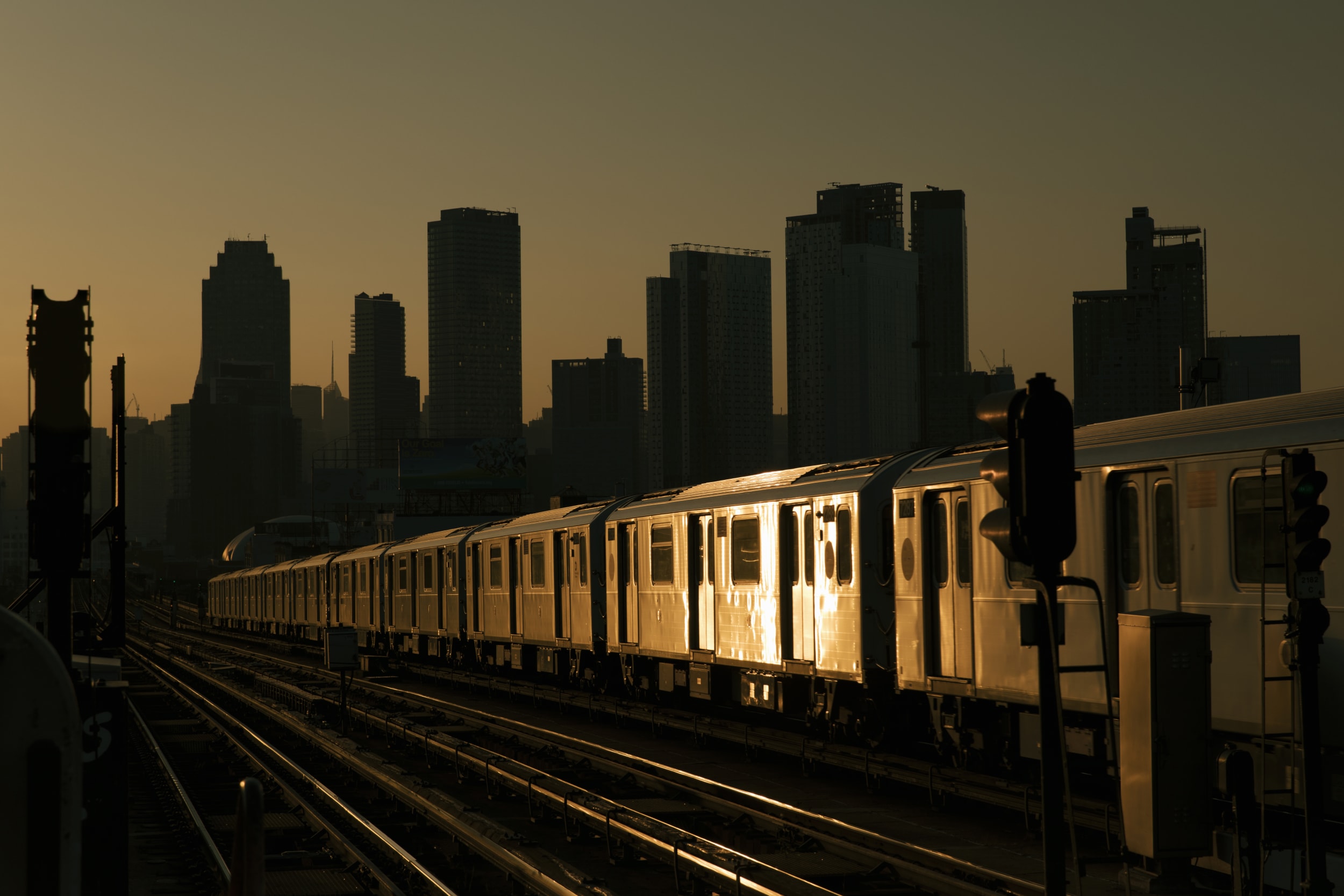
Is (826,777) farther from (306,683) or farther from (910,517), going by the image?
(306,683)

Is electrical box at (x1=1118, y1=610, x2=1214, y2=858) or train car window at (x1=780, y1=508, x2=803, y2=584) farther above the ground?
train car window at (x1=780, y1=508, x2=803, y2=584)

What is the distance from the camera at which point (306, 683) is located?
32.7m

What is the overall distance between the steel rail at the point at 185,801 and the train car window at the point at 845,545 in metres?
6.81

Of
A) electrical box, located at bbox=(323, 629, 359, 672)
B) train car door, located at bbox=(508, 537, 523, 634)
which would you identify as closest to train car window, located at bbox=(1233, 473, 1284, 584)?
electrical box, located at bbox=(323, 629, 359, 672)

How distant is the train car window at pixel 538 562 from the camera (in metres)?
28.0

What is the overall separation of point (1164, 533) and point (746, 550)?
818 cm

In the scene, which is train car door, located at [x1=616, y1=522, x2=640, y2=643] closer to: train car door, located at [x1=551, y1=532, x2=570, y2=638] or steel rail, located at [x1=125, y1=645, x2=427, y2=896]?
train car door, located at [x1=551, y1=532, x2=570, y2=638]

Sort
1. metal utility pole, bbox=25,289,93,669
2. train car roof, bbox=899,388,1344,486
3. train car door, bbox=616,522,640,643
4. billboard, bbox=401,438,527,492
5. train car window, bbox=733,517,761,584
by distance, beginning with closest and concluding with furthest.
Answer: metal utility pole, bbox=25,289,93,669 < train car roof, bbox=899,388,1344,486 < train car window, bbox=733,517,761,584 < train car door, bbox=616,522,640,643 < billboard, bbox=401,438,527,492

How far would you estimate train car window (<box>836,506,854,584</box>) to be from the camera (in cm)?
1605

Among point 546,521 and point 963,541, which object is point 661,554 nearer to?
point 546,521

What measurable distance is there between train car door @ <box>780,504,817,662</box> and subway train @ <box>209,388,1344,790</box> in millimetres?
33

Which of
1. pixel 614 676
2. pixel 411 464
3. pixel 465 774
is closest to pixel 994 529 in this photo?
pixel 465 774

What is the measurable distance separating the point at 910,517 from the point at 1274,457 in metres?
5.38

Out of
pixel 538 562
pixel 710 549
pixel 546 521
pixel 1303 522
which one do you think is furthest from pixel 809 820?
pixel 538 562
